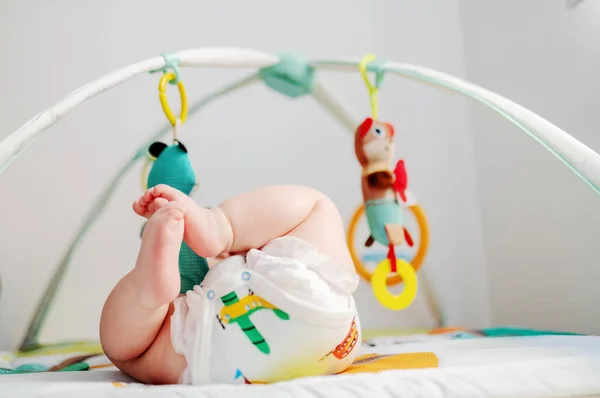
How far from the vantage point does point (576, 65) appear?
123 centimetres

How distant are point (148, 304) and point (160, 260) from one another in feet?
0.21

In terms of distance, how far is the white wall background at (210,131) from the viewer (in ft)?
4.68

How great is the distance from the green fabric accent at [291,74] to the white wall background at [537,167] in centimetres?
56

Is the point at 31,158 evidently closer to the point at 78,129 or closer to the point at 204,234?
the point at 78,129

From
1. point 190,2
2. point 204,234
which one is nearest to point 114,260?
point 190,2

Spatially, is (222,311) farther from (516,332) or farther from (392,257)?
(516,332)

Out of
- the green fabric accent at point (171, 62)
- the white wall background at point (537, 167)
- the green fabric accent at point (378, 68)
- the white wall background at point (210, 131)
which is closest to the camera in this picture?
the green fabric accent at point (171, 62)

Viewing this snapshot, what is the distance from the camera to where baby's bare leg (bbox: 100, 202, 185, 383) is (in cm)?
61

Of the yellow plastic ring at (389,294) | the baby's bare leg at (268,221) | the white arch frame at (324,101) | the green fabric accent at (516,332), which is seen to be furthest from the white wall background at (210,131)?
the baby's bare leg at (268,221)

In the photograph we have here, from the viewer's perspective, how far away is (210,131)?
61.7 inches

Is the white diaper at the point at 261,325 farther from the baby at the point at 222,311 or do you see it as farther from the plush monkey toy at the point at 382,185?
the plush monkey toy at the point at 382,185

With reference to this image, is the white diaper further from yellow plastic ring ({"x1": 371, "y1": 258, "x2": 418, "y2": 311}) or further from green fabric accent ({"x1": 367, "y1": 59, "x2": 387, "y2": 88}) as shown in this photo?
green fabric accent ({"x1": 367, "y1": 59, "x2": 387, "y2": 88})

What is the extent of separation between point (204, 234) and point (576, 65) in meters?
0.93

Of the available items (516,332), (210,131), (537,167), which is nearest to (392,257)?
(516,332)
